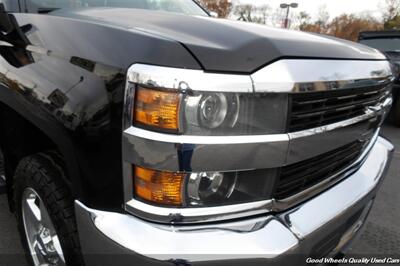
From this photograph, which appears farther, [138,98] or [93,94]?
[93,94]

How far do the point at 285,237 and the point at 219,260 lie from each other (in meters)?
0.27

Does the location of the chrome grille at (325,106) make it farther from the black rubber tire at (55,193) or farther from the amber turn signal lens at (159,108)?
the black rubber tire at (55,193)

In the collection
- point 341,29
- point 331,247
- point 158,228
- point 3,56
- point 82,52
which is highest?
point 82,52

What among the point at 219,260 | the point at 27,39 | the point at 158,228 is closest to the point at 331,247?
the point at 219,260

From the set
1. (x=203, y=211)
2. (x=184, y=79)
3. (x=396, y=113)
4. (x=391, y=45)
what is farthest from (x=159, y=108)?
(x=391, y=45)

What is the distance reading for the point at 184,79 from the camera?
1.20m

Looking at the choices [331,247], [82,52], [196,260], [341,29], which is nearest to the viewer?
[196,260]

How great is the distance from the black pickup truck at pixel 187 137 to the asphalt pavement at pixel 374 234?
1.05 m

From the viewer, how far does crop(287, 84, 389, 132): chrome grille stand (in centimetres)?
140

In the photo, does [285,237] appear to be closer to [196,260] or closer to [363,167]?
[196,260]

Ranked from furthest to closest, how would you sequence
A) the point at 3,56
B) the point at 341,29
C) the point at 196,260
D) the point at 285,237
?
the point at 341,29 → the point at 3,56 → the point at 285,237 → the point at 196,260

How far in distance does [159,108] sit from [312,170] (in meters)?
0.81

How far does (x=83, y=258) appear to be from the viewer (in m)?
1.50

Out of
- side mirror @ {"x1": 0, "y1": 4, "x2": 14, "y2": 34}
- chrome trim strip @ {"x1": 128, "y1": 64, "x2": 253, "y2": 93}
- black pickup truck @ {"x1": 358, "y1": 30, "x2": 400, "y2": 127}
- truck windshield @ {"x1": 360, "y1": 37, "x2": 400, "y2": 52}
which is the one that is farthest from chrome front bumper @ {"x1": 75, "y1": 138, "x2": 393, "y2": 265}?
truck windshield @ {"x1": 360, "y1": 37, "x2": 400, "y2": 52}
